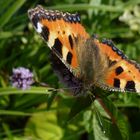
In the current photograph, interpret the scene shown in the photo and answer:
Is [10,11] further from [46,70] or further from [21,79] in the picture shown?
[21,79]

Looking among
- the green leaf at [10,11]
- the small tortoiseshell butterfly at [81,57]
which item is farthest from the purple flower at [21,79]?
the green leaf at [10,11]

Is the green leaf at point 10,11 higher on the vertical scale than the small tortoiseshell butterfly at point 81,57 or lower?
higher

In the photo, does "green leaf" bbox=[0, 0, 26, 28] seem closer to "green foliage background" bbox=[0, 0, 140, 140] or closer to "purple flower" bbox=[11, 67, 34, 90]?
"green foliage background" bbox=[0, 0, 140, 140]

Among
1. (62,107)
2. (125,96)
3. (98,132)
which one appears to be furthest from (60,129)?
(98,132)

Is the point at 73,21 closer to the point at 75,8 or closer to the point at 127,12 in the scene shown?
the point at 75,8

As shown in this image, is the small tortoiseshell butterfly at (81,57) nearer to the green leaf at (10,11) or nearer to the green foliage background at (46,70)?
the green foliage background at (46,70)
